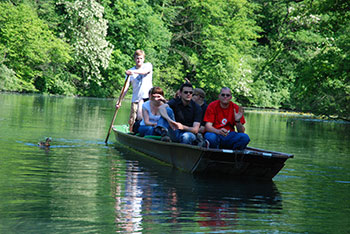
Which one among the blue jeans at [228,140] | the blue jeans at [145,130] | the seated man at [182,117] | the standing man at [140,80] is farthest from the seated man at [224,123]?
the standing man at [140,80]

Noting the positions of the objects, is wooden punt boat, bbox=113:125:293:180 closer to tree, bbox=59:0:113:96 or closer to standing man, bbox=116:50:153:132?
standing man, bbox=116:50:153:132

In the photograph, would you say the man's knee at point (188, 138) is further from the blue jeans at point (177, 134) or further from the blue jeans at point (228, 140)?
the blue jeans at point (228, 140)

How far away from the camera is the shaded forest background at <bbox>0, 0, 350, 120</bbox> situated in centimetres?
3703

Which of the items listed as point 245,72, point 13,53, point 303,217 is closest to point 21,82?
point 13,53

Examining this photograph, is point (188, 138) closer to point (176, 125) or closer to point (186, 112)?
point (176, 125)

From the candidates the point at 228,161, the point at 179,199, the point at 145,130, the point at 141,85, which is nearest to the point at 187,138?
the point at 228,161

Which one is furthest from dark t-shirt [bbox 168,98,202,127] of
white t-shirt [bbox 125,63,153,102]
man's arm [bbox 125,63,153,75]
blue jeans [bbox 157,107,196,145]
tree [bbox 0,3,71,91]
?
tree [bbox 0,3,71,91]

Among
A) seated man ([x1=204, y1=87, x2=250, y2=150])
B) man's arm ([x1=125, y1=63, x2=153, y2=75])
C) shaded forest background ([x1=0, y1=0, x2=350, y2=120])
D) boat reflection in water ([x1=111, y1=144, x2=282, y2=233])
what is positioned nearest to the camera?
boat reflection in water ([x1=111, y1=144, x2=282, y2=233])

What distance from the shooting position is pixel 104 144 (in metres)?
11.9

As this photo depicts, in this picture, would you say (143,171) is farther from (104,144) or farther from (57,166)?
(104,144)

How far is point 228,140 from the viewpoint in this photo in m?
8.32

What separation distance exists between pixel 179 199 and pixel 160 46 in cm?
3889

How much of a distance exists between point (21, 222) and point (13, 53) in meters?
34.8

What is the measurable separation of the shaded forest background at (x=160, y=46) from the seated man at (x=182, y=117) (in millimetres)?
19246
